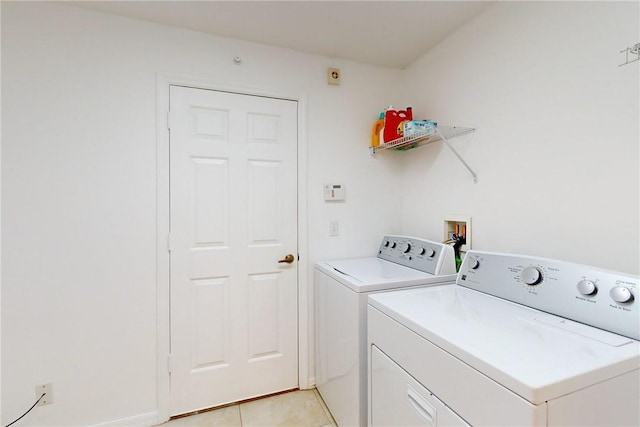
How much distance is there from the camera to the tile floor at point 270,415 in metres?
1.66

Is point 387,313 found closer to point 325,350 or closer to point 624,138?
point 325,350

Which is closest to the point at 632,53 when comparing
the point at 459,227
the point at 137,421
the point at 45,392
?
the point at 459,227

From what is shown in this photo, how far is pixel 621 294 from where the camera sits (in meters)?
0.87

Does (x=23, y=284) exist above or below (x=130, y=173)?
below

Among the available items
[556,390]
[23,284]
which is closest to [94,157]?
[23,284]

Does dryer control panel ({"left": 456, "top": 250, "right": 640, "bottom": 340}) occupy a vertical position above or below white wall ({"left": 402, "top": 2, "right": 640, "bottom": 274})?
below

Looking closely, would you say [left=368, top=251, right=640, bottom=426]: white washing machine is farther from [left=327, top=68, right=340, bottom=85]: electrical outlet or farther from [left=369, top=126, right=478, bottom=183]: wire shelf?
[left=327, top=68, right=340, bottom=85]: electrical outlet

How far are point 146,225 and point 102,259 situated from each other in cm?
28

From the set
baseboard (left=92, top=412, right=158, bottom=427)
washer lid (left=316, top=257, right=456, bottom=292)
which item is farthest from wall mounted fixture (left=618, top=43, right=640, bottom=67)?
baseboard (left=92, top=412, right=158, bottom=427)

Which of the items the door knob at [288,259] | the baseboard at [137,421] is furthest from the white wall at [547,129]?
the baseboard at [137,421]

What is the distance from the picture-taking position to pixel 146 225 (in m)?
1.66

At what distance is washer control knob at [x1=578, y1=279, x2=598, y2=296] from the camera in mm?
940

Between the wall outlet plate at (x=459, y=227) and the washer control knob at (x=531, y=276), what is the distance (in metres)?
0.50

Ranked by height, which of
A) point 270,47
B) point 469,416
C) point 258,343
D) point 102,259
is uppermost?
point 270,47
